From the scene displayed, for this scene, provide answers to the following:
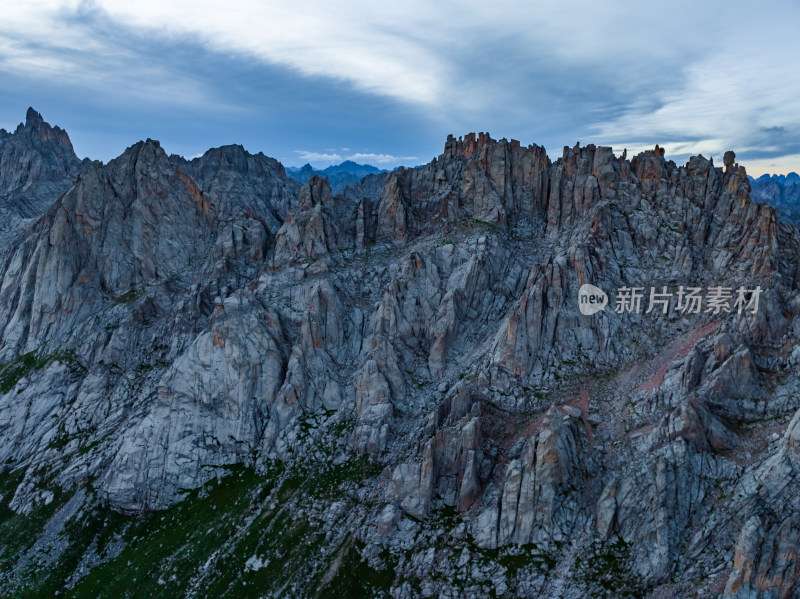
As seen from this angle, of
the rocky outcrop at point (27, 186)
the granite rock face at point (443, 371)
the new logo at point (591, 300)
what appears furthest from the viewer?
the rocky outcrop at point (27, 186)

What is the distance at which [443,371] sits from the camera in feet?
288

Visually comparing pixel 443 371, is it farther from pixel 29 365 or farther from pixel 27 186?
pixel 27 186

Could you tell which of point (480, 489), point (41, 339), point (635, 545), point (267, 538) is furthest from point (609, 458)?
point (41, 339)

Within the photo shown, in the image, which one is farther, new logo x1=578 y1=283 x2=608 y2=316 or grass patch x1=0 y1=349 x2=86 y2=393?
grass patch x1=0 y1=349 x2=86 y2=393

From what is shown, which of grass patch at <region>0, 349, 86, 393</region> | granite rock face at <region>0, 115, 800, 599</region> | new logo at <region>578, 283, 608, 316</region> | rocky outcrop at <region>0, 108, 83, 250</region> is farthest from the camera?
rocky outcrop at <region>0, 108, 83, 250</region>

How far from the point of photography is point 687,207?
298 ft

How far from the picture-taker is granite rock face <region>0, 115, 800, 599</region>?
187 feet

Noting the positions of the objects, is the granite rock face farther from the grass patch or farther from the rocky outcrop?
the rocky outcrop

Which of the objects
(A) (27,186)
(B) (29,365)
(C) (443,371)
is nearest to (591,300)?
(C) (443,371)

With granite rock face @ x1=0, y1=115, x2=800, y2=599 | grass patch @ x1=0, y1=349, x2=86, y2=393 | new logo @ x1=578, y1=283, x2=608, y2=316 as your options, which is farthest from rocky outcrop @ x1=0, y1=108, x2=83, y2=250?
new logo @ x1=578, y1=283, x2=608, y2=316

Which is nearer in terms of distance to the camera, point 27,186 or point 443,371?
point 443,371

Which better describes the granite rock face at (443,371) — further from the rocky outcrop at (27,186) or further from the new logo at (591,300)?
the rocky outcrop at (27,186)

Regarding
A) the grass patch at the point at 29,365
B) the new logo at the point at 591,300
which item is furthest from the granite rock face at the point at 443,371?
the new logo at the point at 591,300

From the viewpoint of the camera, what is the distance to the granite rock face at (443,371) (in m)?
56.9
